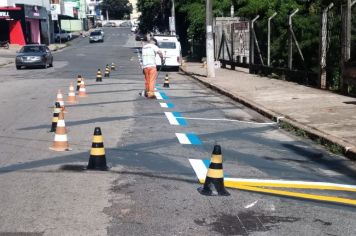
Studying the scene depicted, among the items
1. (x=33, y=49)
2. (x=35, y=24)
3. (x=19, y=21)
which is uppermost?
(x=19, y=21)

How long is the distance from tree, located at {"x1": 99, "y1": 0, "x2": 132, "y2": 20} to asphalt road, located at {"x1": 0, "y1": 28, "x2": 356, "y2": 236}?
167m

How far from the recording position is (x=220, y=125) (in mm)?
11758

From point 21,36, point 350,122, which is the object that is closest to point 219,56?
point 350,122

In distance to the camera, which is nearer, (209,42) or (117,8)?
(209,42)

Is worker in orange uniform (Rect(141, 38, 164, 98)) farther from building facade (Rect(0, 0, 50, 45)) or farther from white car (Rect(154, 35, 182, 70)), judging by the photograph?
building facade (Rect(0, 0, 50, 45))

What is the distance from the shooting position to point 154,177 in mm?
7102

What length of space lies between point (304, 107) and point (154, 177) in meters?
7.25

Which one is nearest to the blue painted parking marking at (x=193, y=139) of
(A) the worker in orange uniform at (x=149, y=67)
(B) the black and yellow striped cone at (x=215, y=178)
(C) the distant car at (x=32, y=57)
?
(B) the black and yellow striped cone at (x=215, y=178)

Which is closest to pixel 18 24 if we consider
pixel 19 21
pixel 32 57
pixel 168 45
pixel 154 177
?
pixel 19 21

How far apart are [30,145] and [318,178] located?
4.61 metres

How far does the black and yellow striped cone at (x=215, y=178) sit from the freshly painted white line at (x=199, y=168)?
82 centimetres

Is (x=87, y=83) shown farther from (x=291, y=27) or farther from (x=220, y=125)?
(x=220, y=125)

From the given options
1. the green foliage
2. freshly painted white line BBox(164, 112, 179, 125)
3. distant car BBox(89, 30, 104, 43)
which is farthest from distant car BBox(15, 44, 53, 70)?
distant car BBox(89, 30, 104, 43)

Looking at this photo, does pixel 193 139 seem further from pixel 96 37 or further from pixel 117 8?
pixel 117 8
